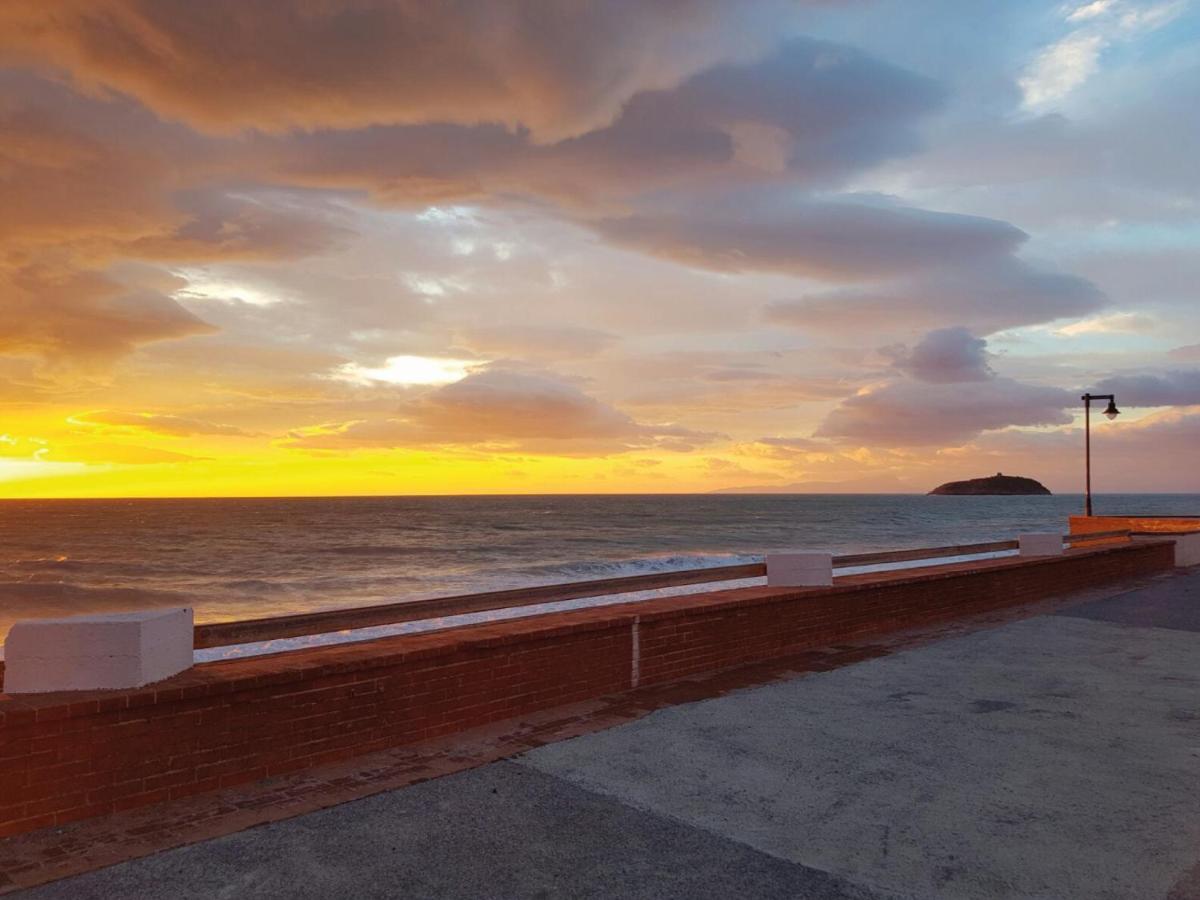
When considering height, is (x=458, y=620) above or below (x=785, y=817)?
below

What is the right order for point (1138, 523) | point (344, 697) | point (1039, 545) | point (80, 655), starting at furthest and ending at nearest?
point (1138, 523) → point (1039, 545) → point (344, 697) → point (80, 655)

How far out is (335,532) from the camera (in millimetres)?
77875

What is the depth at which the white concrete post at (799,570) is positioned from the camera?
8.87 meters

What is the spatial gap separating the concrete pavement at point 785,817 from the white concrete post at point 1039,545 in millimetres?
7777

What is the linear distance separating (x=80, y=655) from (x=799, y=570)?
6741mm

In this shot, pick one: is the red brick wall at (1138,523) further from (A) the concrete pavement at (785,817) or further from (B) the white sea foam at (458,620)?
(A) the concrete pavement at (785,817)

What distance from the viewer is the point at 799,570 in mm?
8914

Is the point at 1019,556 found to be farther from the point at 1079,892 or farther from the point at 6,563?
the point at 6,563

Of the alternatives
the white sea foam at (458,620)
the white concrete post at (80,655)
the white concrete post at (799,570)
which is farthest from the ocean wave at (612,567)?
the white concrete post at (80,655)

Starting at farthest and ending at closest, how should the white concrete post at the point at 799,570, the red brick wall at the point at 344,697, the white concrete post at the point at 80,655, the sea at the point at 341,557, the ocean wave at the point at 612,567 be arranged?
the ocean wave at the point at 612,567
the sea at the point at 341,557
the white concrete post at the point at 799,570
the white concrete post at the point at 80,655
the red brick wall at the point at 344,697

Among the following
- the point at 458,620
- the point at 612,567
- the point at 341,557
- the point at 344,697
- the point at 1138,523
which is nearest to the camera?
the point at 344,697

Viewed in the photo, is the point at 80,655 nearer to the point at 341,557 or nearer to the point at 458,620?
the point at 458,620

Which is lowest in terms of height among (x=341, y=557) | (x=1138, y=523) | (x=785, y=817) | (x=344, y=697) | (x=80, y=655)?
(x=341, y=557)

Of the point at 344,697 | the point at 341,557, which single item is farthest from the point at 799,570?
the point at 341,557
